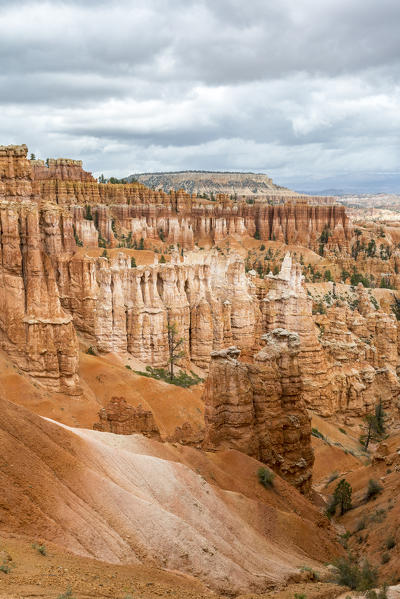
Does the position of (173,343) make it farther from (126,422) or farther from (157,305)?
(126,422)

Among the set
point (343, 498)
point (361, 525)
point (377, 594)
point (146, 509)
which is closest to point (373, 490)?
point (343, 498)

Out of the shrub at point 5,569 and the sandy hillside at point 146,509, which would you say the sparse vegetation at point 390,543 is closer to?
the sandy hillside at point 146,509

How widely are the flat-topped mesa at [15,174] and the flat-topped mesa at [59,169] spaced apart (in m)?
52.8

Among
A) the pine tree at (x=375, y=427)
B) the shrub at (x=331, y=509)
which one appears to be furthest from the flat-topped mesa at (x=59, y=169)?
the shrub at (x=331, y=509)

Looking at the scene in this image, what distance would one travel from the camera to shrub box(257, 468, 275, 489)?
19938 mm

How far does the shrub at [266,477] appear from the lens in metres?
19.9

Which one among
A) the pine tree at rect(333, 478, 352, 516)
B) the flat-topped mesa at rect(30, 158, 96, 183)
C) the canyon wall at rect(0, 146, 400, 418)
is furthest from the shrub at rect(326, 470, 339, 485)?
the flat-topped mesa at rect(30, 158, 96, 183)

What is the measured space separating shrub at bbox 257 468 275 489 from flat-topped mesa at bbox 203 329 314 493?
4.14 feet

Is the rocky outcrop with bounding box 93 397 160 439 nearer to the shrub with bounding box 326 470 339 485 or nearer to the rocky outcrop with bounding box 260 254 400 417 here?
the shrub with bounding box 326 470 339 485

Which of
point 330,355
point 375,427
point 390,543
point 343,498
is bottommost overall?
point 375,427

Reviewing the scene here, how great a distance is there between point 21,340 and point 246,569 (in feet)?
61.1

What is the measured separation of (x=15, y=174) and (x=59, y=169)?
185 feet

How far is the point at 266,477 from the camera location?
65.4 ft

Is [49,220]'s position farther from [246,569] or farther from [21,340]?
[246,569]
